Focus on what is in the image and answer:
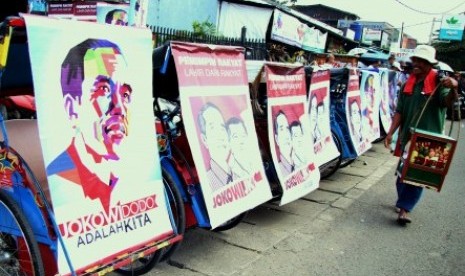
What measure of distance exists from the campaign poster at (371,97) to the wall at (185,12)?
28.3 feet

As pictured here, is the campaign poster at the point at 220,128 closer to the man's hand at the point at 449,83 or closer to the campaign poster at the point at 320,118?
the campaign poster at the point at 320,118

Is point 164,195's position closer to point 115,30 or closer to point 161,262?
point 161,262

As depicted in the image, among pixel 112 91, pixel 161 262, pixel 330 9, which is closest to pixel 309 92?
pixel 161 262

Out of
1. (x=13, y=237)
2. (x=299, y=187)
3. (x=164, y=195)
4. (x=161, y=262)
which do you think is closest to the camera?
(x=13, y=237)

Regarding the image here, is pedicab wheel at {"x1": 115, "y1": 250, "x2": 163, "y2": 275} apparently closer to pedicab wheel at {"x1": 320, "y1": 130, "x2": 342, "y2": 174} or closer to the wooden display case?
the wooden display case

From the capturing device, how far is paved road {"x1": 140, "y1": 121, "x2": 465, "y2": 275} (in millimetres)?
3973

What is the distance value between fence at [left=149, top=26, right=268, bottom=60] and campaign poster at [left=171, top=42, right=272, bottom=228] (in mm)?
4810

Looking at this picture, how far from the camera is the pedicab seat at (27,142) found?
3424mm

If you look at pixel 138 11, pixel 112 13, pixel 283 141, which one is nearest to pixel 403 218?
pixel 283 141

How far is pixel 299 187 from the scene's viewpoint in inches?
197

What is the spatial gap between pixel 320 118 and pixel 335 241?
1.79 m

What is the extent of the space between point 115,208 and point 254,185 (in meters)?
1.60

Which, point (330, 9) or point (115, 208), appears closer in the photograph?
point (115, 208)

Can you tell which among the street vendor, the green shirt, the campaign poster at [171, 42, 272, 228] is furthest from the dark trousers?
the campaign poster at [171, 42, 272, 228]
